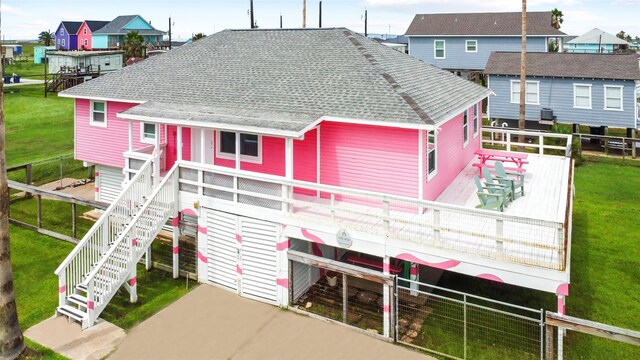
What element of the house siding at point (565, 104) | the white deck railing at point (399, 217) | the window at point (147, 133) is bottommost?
the white deck railing at point (399, 217)

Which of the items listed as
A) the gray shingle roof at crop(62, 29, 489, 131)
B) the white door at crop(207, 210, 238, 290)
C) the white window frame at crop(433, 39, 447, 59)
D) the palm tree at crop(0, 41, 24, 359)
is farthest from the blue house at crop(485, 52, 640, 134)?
the palm tree at crop(0, 41, 24, 359)

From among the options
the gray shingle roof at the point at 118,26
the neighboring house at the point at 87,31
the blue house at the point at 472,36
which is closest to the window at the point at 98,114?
the blue house at the point at 472,36

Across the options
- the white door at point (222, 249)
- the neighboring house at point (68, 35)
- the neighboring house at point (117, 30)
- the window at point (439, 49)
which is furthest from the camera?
the neighboring house at point (68, 35)

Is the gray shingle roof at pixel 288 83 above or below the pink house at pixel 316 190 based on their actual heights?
above

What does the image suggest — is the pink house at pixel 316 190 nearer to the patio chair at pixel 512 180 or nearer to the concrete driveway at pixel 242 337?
the patio chair at pixel 512 180

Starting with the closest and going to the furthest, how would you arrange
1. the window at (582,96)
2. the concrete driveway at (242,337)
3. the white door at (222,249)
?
1. the concrete driveway at (242,337)
2. the white door at (222,249)
3. the window at (582,96)

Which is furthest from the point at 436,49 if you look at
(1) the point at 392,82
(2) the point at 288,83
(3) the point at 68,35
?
(3) the point at 68,35

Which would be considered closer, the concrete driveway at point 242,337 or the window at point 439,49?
the concrete driveway at point 242,337
